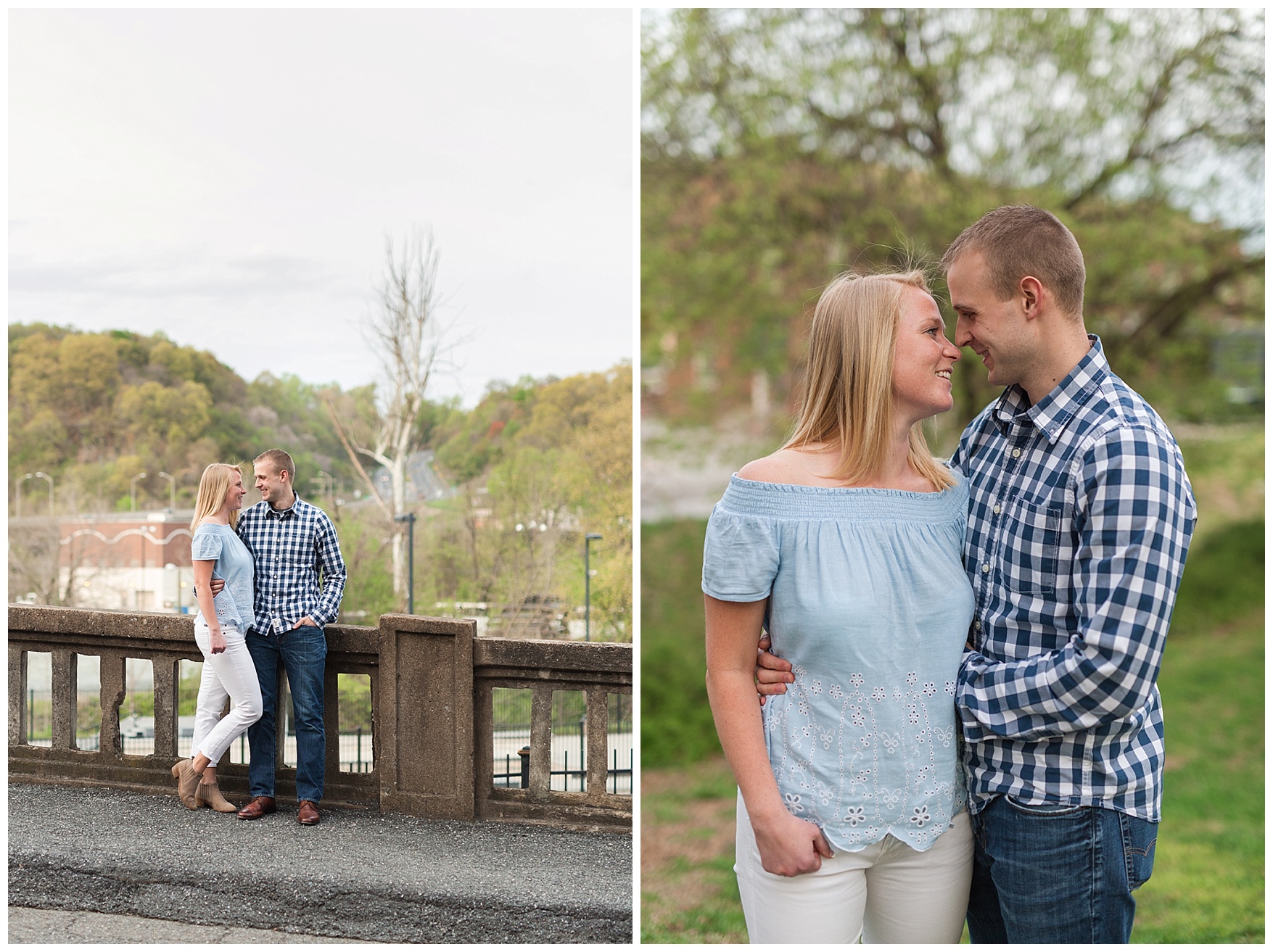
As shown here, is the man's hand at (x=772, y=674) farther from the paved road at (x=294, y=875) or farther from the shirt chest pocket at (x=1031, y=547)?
the paved road at (x=294, y=875)

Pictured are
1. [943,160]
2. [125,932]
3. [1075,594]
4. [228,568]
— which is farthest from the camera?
[943,160]

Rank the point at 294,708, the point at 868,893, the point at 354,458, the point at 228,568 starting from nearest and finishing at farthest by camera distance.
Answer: the point at 868,893 < the point at 228,568 < the point at 294,708 < the point at 354,458

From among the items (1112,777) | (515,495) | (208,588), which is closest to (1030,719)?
(1112,777)

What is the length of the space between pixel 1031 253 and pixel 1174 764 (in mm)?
4986

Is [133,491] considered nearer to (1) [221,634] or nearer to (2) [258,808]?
(1) [221,634]

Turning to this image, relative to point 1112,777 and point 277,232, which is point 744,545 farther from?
point 277,232

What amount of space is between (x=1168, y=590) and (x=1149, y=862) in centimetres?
48

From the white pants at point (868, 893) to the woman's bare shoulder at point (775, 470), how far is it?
0.54 metres

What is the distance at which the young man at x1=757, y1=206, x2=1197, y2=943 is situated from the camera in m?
1.38

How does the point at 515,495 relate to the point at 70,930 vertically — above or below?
above

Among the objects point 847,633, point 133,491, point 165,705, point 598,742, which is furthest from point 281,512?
point 847,633

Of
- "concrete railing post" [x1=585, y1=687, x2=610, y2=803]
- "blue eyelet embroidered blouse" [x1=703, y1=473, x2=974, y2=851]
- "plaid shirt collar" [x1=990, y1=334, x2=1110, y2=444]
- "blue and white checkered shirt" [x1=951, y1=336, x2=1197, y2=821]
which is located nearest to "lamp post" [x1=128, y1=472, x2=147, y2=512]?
"concrete railing post" [x1=585, y1=687, x2=610, y2=803]

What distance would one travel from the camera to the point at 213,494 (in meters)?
2.69

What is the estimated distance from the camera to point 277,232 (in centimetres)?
286
